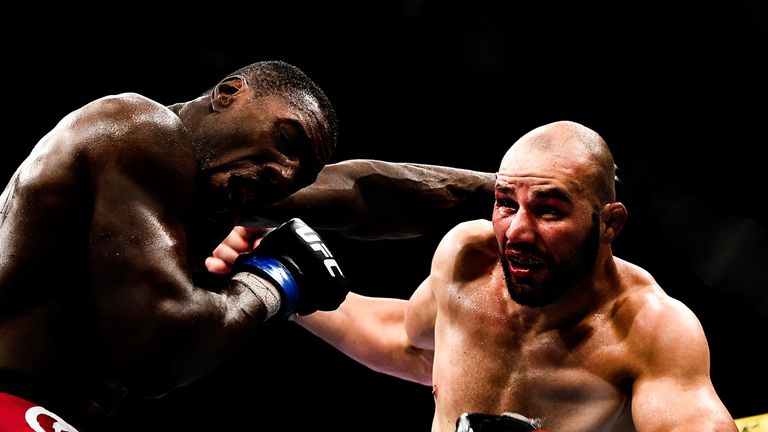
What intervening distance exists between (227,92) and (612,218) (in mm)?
976

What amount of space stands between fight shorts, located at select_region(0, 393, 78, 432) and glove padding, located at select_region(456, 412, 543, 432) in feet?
2.76

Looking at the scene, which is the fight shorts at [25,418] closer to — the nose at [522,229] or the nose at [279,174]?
the nose at [279,174]

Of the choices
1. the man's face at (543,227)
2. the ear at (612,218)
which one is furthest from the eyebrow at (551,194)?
the ear at (612,218)

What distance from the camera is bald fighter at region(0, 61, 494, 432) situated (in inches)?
62.0

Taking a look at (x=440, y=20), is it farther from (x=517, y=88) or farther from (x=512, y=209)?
(x=512, y=209)

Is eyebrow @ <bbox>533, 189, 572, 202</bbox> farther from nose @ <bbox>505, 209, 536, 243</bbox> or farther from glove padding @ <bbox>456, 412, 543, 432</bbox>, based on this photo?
glove padding @ <bbox>456, 412, 543, 432</bbox>

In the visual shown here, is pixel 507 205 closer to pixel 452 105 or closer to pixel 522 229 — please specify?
pixel 522 229

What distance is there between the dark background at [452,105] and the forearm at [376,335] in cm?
134

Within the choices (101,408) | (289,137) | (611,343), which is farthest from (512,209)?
(101,408)

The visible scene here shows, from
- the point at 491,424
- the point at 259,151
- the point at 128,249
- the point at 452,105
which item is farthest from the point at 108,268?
the point at 452,105

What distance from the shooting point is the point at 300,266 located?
1.96 meters

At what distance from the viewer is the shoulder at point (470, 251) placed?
2.31m

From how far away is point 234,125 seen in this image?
5.99 feet

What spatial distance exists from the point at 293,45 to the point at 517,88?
110 cm
